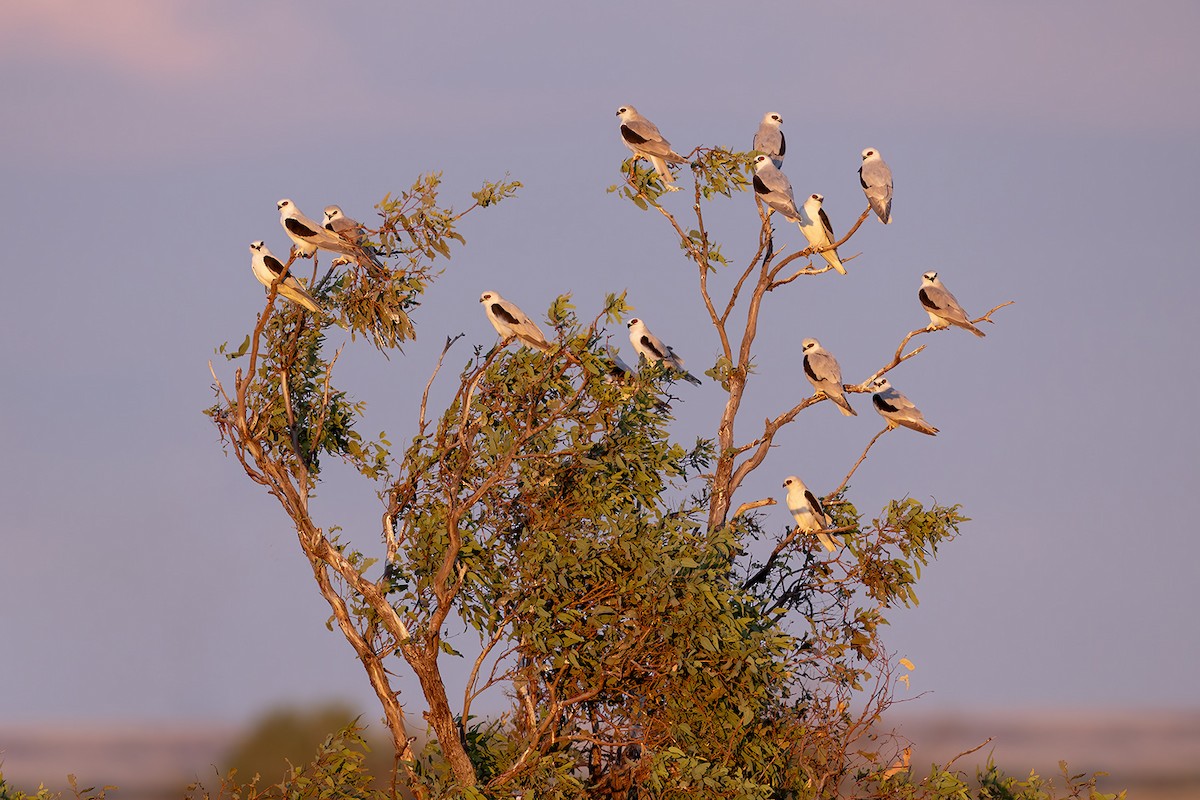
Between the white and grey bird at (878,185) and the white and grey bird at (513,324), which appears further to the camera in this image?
the white and grey bird at (878,185)

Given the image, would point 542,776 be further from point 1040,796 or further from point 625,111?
point 625,111

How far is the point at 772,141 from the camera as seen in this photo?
22.8 metres

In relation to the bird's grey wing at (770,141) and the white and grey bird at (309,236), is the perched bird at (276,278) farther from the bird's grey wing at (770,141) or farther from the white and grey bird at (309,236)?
the bird's grey wing at (770,141)

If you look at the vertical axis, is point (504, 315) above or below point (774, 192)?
below

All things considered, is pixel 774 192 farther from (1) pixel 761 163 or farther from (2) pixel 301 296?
(2) pixel 301 296

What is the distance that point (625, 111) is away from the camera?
2209cm

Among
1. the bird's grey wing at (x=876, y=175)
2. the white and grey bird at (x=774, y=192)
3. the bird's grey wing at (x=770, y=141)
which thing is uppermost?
the bird's grey wing at (x=770, y=141)

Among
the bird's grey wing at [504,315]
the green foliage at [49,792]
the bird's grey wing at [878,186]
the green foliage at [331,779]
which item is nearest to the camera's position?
the green foliage at [49,792]

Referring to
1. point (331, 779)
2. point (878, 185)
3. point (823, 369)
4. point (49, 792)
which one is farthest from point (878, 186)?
point (49, 792)

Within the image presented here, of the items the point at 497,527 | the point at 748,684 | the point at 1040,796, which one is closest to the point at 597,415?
the point at 497,527

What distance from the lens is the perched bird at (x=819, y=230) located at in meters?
20.7

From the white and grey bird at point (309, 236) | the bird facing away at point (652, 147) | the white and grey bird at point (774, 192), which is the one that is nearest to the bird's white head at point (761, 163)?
the white and grey bird at point (774, 192)

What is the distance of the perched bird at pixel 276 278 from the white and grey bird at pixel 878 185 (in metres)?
7.82

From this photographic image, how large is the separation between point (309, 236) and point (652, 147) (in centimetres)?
492
